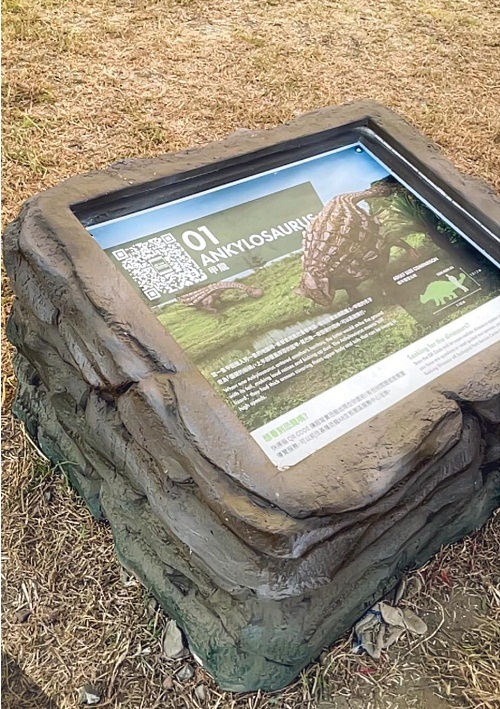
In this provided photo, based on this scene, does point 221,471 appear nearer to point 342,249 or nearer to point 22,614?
point 342,249

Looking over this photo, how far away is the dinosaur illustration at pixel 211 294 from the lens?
5.31ft

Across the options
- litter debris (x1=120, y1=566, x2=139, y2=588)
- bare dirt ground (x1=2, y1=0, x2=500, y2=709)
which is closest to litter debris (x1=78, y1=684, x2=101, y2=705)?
bare dirt ground (x1=2, y1=0, x2=500, y2=709)

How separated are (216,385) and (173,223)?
1.55 feet

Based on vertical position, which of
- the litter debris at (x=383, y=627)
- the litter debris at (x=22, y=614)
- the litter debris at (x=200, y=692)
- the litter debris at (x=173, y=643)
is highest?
the litter debris at (x=22, y=614)

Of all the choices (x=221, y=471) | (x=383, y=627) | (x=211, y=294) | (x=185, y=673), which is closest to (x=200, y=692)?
(x=185, y=673)

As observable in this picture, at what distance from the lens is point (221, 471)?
134cm

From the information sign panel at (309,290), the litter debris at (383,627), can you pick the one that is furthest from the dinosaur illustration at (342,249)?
the litter debris at (383,627)

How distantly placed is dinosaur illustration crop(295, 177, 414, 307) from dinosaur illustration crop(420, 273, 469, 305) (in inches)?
4.5

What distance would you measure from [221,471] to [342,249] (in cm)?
68

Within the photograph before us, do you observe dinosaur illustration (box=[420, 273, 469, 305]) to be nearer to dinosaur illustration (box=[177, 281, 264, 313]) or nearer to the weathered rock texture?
the weathered rock texture

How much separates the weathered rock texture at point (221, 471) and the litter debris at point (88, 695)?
23 centimetres

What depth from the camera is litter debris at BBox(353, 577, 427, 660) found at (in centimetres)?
178

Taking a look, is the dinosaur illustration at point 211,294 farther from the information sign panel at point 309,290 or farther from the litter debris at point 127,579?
the litter debris at point 127,579

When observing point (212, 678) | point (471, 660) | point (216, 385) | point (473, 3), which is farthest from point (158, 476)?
point (473, 3)
